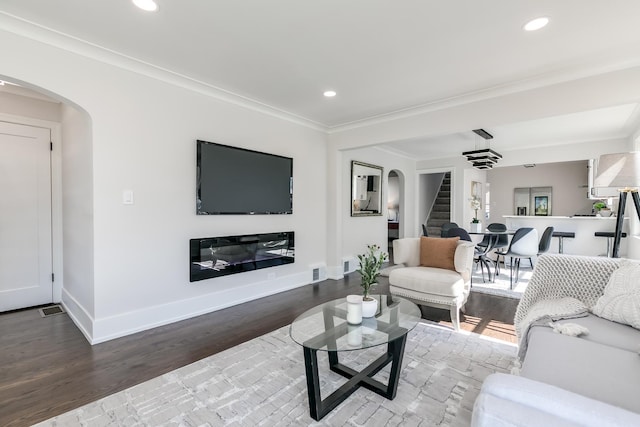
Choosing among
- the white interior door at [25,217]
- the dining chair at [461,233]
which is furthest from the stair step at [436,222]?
the white interior door at [25,217]

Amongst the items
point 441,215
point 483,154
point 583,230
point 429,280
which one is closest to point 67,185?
point 429,280

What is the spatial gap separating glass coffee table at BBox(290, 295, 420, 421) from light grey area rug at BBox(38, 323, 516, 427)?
62mm

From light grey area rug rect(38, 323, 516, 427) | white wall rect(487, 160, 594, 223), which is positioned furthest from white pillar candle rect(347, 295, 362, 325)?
white wall rect(487, 160, 594, 223)

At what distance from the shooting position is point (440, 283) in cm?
301

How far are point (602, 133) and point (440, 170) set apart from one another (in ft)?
9.75

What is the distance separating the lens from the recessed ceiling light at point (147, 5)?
6.66ft

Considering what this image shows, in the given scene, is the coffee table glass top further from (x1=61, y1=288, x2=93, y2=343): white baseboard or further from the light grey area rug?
(x1=61, y1=288, x2=93, y2=343): white baseboard

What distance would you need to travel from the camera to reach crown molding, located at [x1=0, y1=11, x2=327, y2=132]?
226cm

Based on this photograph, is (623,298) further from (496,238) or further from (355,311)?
(496,238)

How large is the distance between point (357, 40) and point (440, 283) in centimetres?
233

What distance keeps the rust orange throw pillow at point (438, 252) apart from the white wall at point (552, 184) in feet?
23.6

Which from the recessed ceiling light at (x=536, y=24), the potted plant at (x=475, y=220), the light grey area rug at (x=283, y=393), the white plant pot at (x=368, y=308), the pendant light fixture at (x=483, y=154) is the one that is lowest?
the light grey area rug at (x=283, y=393)

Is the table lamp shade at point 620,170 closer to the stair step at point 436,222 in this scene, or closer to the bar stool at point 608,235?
the bar stool at point 608,235

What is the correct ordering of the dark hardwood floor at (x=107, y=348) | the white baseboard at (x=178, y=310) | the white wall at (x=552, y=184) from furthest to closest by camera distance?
the white wall at (x=552, y=184), the white baseboard at (x=178, y=310), the dark hardwood floor at (x=107, y=348)
